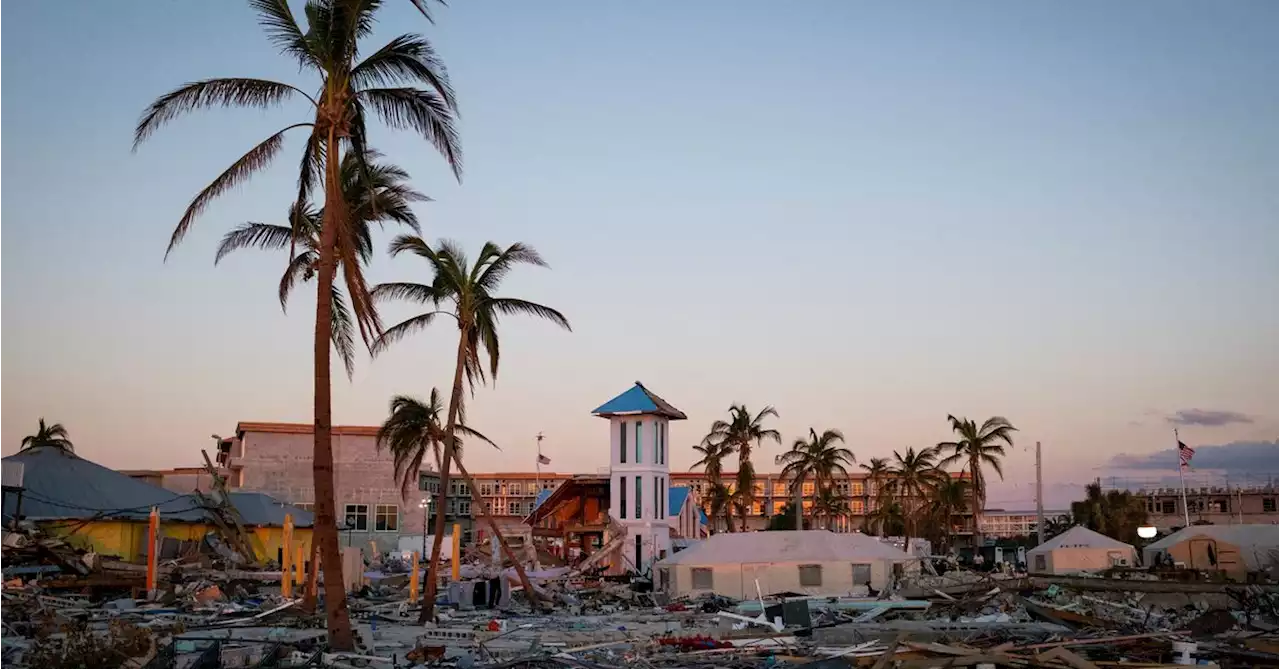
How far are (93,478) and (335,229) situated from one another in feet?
145

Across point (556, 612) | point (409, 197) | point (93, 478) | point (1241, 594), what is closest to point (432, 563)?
point (556, 612)

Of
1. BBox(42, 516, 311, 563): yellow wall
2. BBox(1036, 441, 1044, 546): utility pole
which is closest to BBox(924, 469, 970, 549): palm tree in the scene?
BBox(1036, 441, 1044, 546): utility pole

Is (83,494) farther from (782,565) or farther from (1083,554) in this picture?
(1083,554)

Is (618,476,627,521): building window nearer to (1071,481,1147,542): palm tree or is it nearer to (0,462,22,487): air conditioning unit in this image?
(0,462,22,487): air conditioning unit

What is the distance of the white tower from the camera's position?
5947 centimetres

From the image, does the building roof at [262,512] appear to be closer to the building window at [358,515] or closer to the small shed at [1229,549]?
the building window at [358,515]

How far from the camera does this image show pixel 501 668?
20281 millimetres

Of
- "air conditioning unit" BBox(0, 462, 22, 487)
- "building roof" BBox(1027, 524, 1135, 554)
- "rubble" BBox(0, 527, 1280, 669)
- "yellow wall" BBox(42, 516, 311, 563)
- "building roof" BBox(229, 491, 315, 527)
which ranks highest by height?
"air conditioning unit" BBox(0, 462, 22, 487)

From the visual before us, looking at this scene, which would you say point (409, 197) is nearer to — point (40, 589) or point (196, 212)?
point (196, 212)

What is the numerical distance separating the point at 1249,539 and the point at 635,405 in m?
30.6

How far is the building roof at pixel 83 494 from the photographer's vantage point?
5550cm

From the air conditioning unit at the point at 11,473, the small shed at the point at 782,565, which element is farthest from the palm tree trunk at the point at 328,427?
the small shed at the point at 782,565

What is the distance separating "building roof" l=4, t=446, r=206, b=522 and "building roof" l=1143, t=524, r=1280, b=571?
49745mm

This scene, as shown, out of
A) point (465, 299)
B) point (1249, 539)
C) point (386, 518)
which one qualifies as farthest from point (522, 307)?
point (386, 518)
